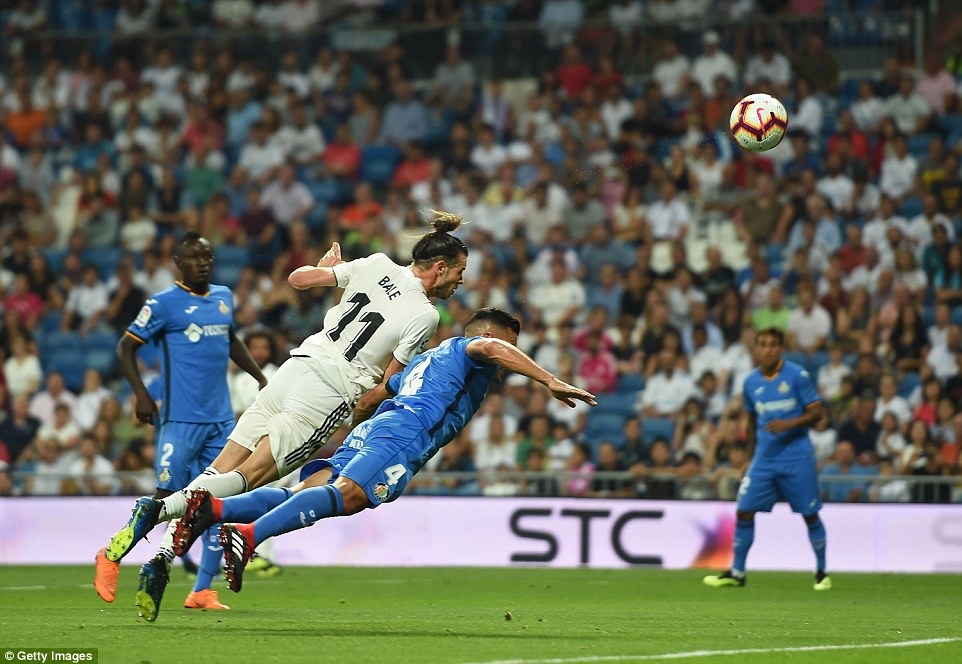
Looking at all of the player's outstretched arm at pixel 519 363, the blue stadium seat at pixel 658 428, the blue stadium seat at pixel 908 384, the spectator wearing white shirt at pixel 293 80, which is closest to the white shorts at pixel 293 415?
the player's outstretched arm at pixel 519 363

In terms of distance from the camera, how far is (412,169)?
2306 cm

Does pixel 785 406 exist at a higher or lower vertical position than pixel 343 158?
lower

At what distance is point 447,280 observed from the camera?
10.4 metres

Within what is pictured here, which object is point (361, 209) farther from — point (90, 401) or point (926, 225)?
point (926, 225)

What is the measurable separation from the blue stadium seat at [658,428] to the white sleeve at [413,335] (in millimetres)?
9091

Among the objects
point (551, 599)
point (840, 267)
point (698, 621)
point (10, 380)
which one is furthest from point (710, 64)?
point (698, 621)

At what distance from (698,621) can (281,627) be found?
2.67 metres

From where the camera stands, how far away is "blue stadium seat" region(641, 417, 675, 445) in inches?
754

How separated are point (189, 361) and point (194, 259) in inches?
32.1

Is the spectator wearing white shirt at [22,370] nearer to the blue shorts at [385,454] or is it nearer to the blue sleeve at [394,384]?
the blue sleeve at [394,384]

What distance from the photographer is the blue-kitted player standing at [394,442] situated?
888cm

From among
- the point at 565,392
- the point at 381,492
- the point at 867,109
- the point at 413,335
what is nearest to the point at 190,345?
the point at 413,335

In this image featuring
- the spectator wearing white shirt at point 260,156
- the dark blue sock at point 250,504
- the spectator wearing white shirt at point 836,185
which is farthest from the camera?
the spectator wearing white shirt at point 260,156

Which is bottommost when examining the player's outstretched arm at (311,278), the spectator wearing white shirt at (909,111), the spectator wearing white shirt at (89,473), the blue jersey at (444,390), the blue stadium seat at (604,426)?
the spectator wearing white shirt at (89,473)
